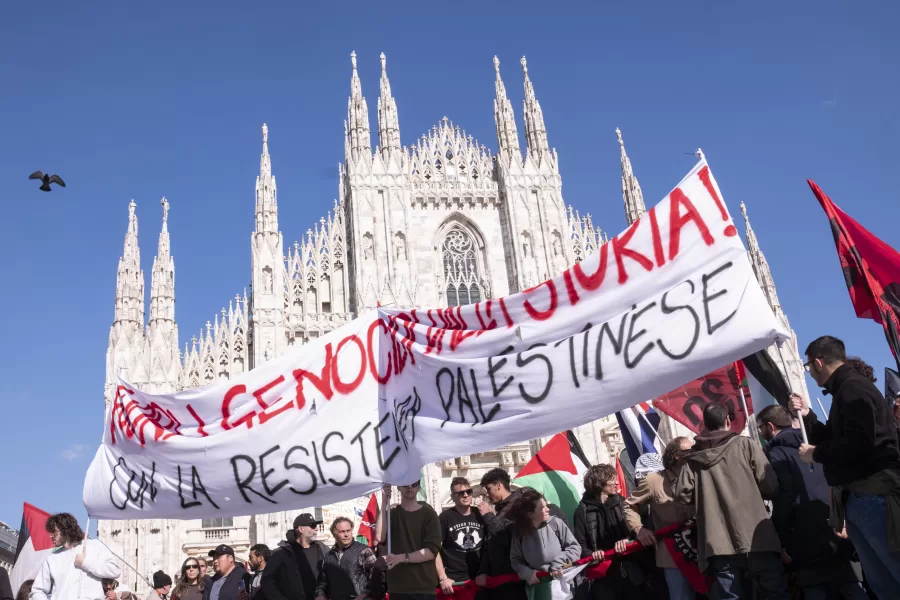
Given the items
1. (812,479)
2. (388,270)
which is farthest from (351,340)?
(388,270)

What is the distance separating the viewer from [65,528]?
7055 millimetres

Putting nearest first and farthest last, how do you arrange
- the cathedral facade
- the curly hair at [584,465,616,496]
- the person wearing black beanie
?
the curly hair at [584,465,616,496]
the person wearing black beanie
the cathedral facade

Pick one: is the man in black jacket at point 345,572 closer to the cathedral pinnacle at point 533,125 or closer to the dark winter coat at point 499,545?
the dark winter coat at point 499,545

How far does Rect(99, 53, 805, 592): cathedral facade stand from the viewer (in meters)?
27.0

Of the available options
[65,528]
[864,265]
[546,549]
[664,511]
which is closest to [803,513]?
[664,511]

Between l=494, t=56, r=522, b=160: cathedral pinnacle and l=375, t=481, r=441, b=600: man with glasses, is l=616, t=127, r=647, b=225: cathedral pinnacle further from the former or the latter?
l=375, t=481, r=441, b=600: man with glasses

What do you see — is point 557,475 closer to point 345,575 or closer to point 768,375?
point 345,575

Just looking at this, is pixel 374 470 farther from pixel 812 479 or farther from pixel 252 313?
pixel 252 313

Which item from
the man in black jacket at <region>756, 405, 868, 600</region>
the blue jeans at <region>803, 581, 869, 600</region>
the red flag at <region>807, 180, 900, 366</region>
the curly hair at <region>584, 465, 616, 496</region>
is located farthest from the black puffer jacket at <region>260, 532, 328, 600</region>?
the red flag at <region>807, 180, 900, 366</region>

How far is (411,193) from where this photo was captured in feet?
103

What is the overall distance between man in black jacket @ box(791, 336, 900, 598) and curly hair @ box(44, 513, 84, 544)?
5.99 metres

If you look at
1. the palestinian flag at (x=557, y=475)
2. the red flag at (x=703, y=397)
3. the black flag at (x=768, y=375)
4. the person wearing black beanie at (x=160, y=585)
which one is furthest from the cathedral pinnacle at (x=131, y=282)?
the black flag at (x=768, y=375)

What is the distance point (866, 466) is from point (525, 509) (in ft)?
8.72

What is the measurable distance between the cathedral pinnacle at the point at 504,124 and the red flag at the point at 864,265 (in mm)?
26737
